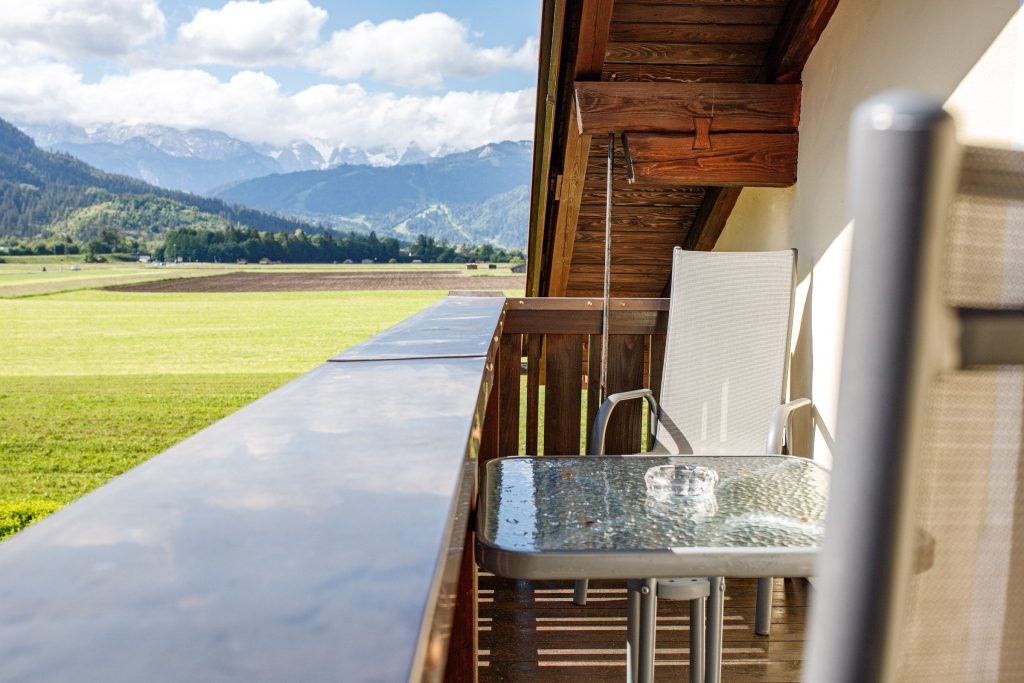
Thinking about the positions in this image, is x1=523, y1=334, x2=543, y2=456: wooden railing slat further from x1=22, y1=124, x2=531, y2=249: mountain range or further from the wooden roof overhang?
x1=22, y1=124, x2=531, y2=249: mountain range

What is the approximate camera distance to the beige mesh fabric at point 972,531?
0.34 meters

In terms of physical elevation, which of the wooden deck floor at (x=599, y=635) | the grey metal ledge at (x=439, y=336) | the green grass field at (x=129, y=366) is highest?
the grey metal ledge at (x=439, y=336)

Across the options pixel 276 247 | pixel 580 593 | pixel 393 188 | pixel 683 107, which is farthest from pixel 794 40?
pixel 393 188

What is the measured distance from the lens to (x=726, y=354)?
325cm

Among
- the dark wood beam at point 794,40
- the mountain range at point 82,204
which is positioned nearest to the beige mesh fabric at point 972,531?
the dark wood beam at point 794,40

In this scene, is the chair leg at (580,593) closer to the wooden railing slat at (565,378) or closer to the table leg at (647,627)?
the wooden railing slat at (565,378)

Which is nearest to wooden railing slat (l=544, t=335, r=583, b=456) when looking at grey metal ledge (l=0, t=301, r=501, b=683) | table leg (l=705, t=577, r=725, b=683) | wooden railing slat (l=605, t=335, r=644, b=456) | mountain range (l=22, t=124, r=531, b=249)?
wooden railing slat (l=605, t=335, r=644, b=456)

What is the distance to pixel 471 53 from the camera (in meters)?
186

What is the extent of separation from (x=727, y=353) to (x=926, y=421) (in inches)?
118

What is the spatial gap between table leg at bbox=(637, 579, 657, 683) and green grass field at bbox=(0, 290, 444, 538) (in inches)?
175

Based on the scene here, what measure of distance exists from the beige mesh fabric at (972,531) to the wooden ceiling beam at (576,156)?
116 inches

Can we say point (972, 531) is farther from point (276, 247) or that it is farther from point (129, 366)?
point (276, 247)

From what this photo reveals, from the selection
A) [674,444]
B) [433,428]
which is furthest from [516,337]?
[433,428]

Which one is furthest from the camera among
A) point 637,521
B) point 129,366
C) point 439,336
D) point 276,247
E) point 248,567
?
point 276,247
